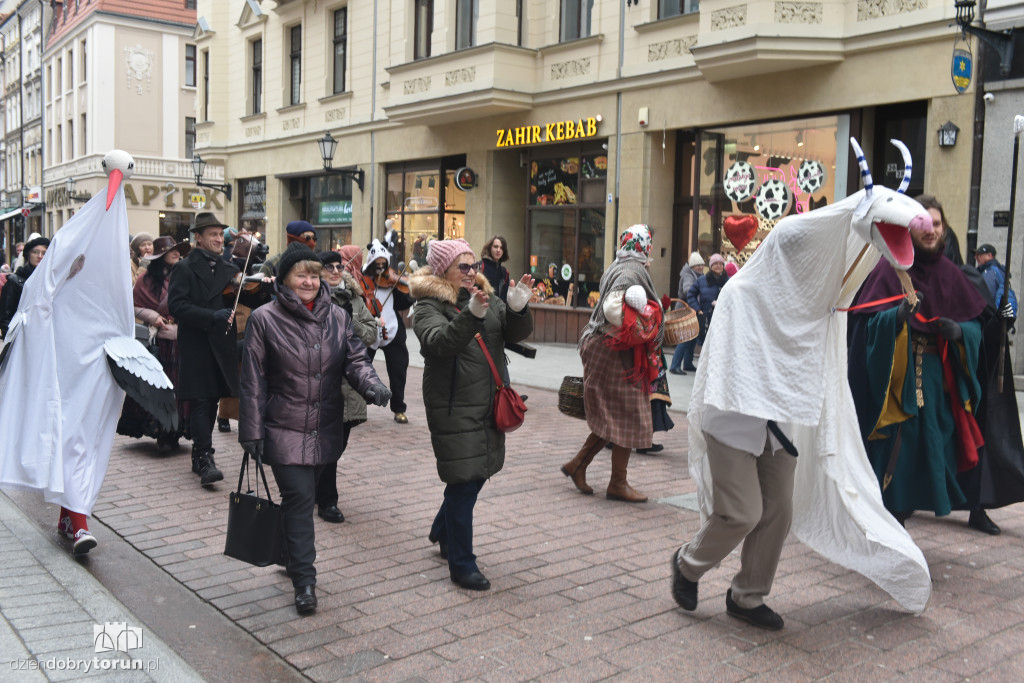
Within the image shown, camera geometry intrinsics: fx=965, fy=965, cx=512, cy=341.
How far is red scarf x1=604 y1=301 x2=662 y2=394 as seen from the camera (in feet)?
20.3

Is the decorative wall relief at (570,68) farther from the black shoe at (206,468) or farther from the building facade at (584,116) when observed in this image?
the black shoe at (206,468)

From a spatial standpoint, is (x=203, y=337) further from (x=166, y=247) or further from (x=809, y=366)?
(x=809, y=366)

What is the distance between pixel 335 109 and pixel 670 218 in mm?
10794

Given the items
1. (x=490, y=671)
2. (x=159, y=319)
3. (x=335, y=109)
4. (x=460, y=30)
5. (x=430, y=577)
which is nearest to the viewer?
(x=490, y=671)

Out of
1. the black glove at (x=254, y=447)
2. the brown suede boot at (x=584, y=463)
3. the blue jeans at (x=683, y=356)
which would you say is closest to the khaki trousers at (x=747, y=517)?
the black glove at (x=254, y=447)

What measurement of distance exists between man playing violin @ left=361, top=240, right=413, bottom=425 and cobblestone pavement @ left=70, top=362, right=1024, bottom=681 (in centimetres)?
230

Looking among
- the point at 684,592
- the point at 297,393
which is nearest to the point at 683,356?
the point at 684,592

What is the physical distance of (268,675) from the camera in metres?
3.74

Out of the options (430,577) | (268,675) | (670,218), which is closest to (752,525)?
(430,577)

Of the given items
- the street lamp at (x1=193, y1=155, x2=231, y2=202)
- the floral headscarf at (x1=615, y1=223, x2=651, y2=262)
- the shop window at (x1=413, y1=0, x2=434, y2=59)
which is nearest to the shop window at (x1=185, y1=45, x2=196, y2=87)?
the street lamp at (x1=193, y1=155, x2=231, y2=202)

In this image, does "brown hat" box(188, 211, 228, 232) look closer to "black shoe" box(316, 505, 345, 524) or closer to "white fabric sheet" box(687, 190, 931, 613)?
"black shoe" box(316, 505, 345, 524)

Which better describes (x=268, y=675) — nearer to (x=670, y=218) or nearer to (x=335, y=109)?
(x=670, y=218)

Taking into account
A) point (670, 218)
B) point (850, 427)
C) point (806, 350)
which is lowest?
point (850, 427)

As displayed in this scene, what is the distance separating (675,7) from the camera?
50.4 feet
